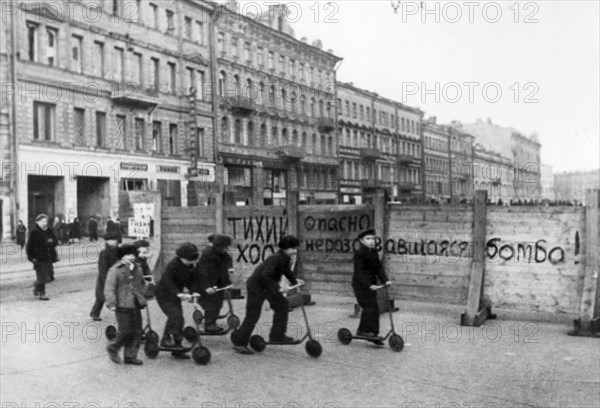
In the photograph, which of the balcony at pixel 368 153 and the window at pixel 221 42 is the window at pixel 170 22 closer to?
the window at pixel 221 42

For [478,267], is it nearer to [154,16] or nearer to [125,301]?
[125,301]

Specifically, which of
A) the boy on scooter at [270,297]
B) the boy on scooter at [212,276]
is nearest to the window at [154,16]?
the boy on scooter at [212,276]

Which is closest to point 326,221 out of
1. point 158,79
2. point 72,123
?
point 72,123

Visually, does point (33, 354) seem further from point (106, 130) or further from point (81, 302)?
point (106, 130)

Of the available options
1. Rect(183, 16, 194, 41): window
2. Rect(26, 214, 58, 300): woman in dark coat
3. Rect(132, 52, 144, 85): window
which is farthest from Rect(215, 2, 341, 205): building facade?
Rect(26, 214, 58, 300): woman in dark coat

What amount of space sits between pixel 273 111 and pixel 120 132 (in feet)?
59.0

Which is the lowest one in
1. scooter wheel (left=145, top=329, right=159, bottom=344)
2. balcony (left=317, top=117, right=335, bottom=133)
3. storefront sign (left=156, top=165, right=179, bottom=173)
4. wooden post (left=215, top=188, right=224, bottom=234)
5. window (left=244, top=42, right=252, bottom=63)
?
scooter wheel (left=145, top=329, right=159, bottom=344)

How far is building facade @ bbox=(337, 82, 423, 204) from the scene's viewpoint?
63.8 m

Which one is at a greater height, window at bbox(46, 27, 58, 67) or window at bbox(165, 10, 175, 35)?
window at bbox(165, 10, 175, 35)

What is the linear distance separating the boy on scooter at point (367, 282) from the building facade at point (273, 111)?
3299 centimetres

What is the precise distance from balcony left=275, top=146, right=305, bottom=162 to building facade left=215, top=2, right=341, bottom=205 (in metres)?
0.08

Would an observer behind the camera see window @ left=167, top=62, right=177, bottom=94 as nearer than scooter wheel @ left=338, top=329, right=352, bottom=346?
No

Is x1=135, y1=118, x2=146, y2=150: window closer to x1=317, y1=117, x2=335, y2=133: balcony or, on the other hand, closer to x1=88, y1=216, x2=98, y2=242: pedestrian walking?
x1=88, y1=216, x2=98, y2=242: pedestrian walking

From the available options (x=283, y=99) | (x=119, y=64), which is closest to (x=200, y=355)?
(x=119, y=64)
